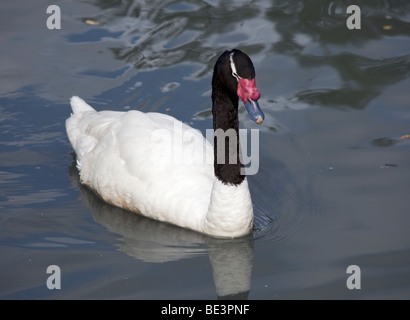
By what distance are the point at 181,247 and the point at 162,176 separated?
0.87 m

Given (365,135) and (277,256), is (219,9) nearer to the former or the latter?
(365,135)

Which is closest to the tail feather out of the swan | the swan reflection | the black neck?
the swan

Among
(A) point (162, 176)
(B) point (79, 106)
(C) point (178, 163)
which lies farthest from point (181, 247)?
(B) point (79, 106)

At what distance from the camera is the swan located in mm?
8031

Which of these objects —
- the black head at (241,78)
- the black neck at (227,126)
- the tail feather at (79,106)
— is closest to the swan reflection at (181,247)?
the black neck at (227,126)

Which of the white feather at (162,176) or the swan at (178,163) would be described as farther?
the white feather at (162,176)

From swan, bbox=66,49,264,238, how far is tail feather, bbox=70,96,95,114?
0.41 meters

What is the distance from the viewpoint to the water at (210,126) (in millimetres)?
7750

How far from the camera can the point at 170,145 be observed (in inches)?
350

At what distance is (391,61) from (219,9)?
3.21 metres

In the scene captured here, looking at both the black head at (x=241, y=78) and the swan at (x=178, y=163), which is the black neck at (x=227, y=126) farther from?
the black head at (x=241, y=78)

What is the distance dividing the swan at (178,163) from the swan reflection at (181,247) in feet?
0.31

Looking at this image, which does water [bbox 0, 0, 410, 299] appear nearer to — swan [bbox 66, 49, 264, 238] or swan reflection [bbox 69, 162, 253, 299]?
swan reflection [bbox 69, 162, 253, 299]

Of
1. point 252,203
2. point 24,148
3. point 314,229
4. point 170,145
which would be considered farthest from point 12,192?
point 314,229
